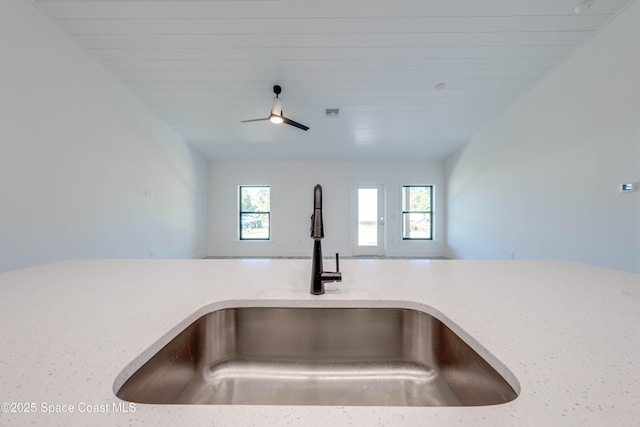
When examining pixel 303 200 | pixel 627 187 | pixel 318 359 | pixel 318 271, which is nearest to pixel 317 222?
pixel 318 271

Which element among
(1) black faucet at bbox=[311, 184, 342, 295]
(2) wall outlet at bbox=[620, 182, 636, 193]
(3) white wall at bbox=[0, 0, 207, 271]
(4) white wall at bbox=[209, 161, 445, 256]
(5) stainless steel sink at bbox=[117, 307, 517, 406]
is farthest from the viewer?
(4) white wall at bbox=[209, 161, 445, 256]

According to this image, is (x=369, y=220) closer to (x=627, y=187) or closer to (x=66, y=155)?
(x=627, y=187)

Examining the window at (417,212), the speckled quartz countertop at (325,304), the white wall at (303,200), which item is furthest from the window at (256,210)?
the speckled quartz countertop at (325,304)

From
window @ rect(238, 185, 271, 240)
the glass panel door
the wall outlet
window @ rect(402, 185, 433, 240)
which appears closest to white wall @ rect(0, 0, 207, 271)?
window @ rect(238, 185, 271, 240)

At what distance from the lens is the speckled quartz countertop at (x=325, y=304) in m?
0.26

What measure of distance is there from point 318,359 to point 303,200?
4.93 meters

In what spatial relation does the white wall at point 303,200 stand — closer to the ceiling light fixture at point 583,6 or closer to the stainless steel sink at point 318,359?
the ceiling light fixture at point 583,6

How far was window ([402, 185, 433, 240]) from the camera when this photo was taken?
552cm

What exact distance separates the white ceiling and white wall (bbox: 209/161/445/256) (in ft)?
5.89

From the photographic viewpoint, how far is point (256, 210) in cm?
562

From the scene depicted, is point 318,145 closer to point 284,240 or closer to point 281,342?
point 284,240

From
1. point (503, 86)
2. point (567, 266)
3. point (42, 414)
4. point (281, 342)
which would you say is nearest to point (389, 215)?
point (503, 86)

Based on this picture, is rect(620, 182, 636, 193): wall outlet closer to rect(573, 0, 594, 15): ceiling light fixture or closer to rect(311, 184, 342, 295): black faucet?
rect(573, 0, 594, 15): ceiling light fixture

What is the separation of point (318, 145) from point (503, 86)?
2.93 m
